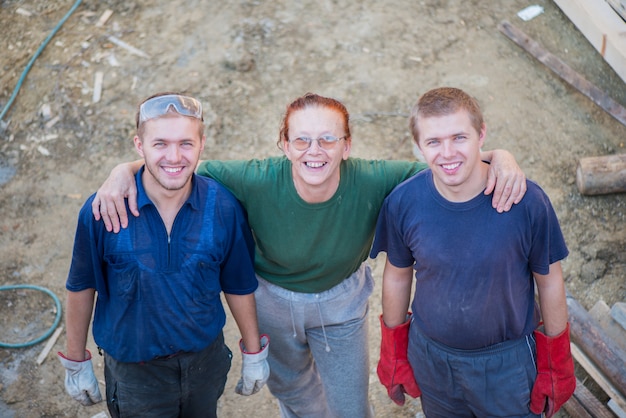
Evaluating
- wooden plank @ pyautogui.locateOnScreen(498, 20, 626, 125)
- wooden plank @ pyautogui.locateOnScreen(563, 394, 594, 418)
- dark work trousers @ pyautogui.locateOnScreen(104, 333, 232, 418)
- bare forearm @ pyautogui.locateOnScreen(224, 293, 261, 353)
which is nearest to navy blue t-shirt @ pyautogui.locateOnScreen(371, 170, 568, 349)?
bare forearm @ pyautogui.locateOnScreen(224, 293, 261, 353)

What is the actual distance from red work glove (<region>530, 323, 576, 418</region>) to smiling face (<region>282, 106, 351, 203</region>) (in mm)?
1281

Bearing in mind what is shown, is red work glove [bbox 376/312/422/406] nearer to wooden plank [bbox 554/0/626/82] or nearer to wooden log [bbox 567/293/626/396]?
wooden log [bbox 567/293/626/396]

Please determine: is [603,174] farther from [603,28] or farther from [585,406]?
[585,406]

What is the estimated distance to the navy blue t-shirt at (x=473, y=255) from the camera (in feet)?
10.0

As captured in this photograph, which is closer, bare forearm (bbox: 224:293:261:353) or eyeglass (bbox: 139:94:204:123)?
eyeglass (bbox: 139:94:204:123)

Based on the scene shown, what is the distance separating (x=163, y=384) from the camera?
3.40 meters

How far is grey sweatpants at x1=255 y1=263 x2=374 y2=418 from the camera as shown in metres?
3.74

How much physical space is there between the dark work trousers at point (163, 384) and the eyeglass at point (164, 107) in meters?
1.19

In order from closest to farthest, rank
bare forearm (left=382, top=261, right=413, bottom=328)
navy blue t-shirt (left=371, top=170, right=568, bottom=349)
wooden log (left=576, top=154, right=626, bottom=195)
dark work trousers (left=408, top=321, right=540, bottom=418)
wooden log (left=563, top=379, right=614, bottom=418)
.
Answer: navy blue t-shirt (left=371, top=170, right=568, bottom=349)
dark work trousers (left=408, top=321, right=540, bottom=418)
bare forearm (left=382, top=261, right=413, bottom=328)
wooden log (left=563, top=379, right=614, bottom=418)
wooden log (left=576, top=154, right=626, bottom=195)

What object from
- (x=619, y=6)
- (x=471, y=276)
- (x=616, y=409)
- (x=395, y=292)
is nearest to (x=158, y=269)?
(x=395, y=292)

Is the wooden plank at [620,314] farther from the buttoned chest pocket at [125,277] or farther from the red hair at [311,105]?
the buttoned chest pocket at [125,277]

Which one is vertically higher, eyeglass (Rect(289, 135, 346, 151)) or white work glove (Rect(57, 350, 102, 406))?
eyeglass (Rect(289, 135, 346, 151))

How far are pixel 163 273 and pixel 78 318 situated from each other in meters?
0.58

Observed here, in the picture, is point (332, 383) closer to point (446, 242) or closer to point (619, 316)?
point (446, 242)
